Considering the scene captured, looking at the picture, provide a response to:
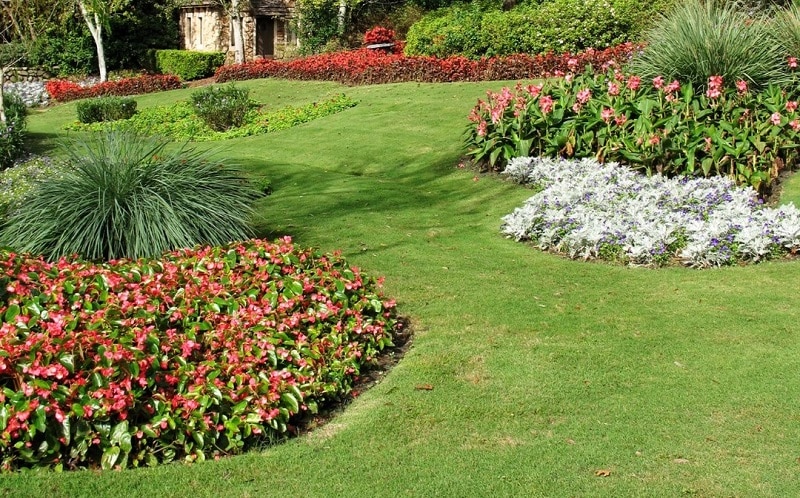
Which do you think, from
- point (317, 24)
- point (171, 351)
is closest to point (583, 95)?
point (171, 351)

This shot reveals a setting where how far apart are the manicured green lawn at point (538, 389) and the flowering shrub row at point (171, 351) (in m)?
0.18

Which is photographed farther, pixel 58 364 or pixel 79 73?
pixel 79 73

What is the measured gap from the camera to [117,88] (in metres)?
28.8

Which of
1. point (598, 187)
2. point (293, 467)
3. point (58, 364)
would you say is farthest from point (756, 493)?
point (598, 187)

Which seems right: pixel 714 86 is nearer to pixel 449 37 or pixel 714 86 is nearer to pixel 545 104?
pixel 545 104

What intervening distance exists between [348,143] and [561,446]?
10707mm

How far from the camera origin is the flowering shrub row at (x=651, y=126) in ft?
32.6

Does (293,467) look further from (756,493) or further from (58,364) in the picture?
(756,493)

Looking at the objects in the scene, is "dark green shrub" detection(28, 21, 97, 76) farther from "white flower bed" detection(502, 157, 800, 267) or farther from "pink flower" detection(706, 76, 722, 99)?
"white flower bed" detection(502, 157, 800, 267)

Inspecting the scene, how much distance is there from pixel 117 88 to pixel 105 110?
6.67 metres

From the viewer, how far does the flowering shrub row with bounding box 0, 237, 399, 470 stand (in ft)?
13.7

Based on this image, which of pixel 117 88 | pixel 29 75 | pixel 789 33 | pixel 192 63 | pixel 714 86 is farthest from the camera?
pixel 29 75

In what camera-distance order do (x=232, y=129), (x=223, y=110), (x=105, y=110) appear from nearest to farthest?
(x=232, y=129)
(x=223, y=110)
(x=105, y=110)

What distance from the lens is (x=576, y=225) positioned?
8.20 metres
